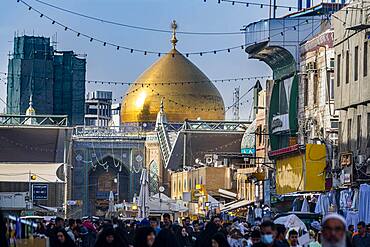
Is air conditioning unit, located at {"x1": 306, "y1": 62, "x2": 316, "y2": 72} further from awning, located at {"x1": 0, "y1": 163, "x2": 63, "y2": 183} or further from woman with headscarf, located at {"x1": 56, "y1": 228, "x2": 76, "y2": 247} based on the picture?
woman with headscarf, located at {"x1": 56, "y1": 228, "x2": 76, "y2": 247}

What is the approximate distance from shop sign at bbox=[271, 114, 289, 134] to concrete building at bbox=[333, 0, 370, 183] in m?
12.8

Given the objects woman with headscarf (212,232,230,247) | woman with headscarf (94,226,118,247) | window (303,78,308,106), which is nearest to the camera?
woman with headscarf (212,232,230,247)

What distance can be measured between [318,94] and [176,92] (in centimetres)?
6731

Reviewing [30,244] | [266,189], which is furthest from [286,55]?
[30,244]

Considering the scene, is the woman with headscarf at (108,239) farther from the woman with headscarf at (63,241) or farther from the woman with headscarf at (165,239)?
the woman with headscarf at (63,241)

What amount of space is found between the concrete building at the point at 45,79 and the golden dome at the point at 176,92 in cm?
567

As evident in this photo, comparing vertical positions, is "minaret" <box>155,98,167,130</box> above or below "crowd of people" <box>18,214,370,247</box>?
above

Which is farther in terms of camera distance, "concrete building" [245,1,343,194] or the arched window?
the arched window

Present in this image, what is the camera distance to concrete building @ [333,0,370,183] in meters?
36.2

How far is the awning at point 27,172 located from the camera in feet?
254

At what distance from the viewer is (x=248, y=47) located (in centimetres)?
5597

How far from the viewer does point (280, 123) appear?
5594 centimetres

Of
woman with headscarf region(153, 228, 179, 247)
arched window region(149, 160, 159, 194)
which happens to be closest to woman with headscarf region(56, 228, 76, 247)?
woman with headscarf region(153, 228, 179, 247)

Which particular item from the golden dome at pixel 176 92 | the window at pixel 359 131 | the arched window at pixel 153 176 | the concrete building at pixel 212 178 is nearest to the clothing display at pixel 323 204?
the window at pixel 359 131
